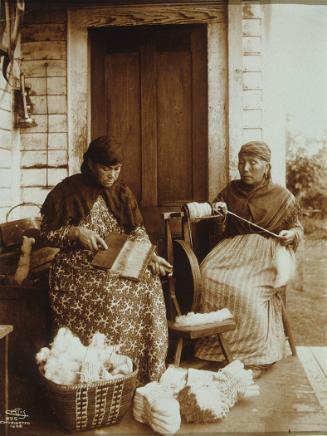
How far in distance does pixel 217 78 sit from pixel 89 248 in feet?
6.26

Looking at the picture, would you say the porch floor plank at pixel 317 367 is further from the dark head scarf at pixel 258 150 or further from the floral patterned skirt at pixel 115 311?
the dark head scarf at pixel 258 150

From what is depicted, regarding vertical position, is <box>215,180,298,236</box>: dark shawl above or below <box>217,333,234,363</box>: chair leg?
above

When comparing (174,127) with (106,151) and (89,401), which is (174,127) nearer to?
(106,151)

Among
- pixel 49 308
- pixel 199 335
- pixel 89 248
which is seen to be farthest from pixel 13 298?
Answer: pixel 199 335

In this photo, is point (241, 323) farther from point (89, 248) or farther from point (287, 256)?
point (89, 248)

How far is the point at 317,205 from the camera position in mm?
3574

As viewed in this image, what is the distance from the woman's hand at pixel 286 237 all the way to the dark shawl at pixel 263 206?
9 centimetres

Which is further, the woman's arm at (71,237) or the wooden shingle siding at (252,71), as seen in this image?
the wooden shingle siding at (252,71)

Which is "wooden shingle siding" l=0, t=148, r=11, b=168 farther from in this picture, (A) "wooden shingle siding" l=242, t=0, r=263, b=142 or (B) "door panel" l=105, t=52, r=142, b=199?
Answer: (A) "wooden shingle siding" l=242, t=0, r=263, b=142

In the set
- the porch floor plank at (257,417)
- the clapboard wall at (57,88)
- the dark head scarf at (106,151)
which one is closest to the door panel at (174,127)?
the clapboard wall at (57,88)

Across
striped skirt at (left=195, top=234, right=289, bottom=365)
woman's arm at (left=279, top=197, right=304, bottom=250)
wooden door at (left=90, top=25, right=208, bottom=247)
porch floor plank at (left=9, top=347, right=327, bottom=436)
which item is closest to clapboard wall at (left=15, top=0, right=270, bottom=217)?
wooden door at (left=90, top=25, right=208, bottom=247)

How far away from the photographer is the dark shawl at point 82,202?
3098mm

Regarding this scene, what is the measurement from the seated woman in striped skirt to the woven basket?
40.8 inches

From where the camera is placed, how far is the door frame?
Answer: 3.98 m
